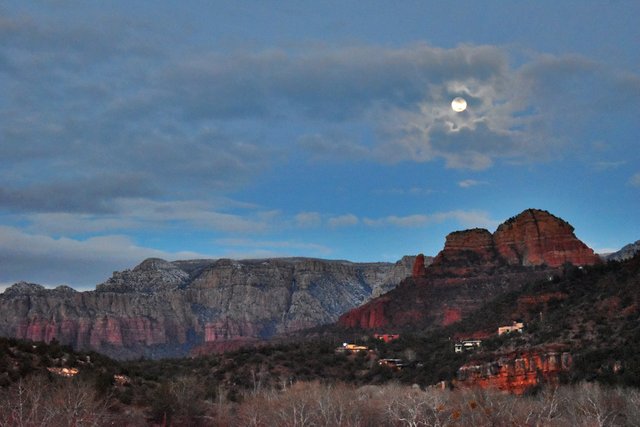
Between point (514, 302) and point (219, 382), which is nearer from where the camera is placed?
point (219, 382)

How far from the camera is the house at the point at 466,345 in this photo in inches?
3482

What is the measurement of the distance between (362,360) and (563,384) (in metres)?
34.4

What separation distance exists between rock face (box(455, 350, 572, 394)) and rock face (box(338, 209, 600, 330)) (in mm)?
61168

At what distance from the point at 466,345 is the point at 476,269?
65144 millimetres

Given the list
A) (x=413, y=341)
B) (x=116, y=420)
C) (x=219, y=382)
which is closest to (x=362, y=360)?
(x=413, y=341)

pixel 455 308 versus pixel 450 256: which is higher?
pixel 450 256

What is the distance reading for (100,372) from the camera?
191ft


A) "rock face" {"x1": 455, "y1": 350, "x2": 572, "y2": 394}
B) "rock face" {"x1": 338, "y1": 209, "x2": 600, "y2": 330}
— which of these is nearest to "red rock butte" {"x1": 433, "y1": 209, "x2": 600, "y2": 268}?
"rock face" {"x1": 338, "y1": 209, "x2": 600, "y2": 330}

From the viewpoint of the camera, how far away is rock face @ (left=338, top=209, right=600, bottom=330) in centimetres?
14375

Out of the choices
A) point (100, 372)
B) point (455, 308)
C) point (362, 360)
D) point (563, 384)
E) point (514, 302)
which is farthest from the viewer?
point (455, 308)

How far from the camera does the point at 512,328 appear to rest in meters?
92.8

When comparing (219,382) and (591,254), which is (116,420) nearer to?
(219,382)

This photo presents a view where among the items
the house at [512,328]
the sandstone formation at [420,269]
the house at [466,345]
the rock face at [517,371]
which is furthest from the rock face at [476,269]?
the rock face at [517,371]

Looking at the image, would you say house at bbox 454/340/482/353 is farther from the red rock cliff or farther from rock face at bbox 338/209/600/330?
A: the red rock cliff
